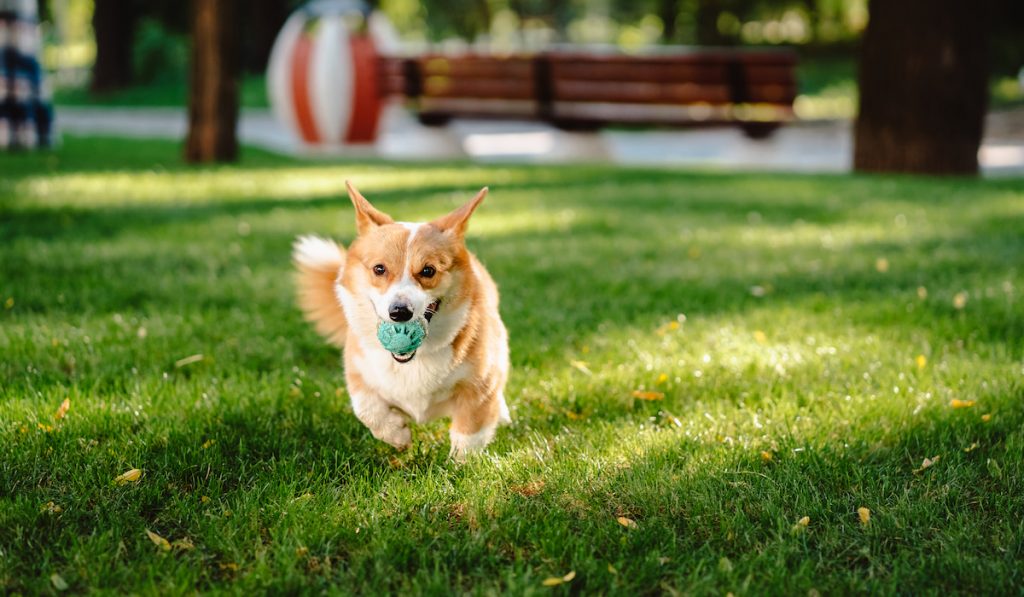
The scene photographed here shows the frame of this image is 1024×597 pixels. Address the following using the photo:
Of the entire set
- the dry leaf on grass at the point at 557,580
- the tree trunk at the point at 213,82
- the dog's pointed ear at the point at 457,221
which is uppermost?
the tree trunk at the point at 213,82

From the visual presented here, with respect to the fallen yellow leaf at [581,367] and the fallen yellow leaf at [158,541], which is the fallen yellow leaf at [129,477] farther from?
the fallen yellow leaf at [581,367]

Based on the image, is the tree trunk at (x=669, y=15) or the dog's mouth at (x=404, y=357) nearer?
the dog's mouth at (x=404, y=357)

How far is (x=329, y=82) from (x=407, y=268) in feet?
39.7

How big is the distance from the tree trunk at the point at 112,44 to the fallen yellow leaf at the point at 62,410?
26045 mm

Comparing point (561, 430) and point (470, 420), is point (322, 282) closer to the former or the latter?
point (470, 420)

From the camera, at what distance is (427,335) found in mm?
2857

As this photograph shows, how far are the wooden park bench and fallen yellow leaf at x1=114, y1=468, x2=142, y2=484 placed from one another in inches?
401

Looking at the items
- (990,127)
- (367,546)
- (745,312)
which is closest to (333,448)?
(367,546)

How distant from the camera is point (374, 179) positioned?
9961mm

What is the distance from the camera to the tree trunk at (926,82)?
10.1 m

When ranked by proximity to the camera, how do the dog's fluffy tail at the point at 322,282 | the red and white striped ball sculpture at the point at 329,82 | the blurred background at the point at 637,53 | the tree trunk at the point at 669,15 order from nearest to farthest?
the dog's fluffy tail at the point at 322,282
the blurred background at the point at 637,53
the red and white striped ball sculpture at the point at 329,82
the tree trunk at the point at 669,15

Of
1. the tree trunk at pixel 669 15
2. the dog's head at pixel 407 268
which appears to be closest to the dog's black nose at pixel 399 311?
the dog's head at pixel 407 268

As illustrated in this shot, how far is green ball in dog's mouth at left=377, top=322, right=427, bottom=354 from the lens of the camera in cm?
272

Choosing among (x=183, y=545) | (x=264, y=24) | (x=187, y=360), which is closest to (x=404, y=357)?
(x=183, y=545)
